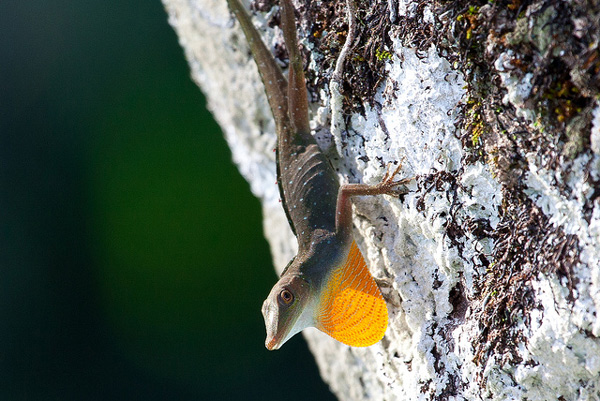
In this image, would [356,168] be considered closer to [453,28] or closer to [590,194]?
[453,28]

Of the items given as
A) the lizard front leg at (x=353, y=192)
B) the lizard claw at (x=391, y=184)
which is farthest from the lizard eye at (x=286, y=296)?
the lizard claw at (x=391, y=184)

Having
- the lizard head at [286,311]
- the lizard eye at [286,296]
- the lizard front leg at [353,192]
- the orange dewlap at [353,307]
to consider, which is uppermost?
the lizard front leg at [353,192]

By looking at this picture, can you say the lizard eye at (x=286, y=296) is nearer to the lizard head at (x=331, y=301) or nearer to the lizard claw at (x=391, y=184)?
the lizard head at (x=331, y=301)

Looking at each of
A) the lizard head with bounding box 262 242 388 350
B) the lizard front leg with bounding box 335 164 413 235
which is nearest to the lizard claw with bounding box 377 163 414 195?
the lizard front leg with bounding box 335 164 413 235

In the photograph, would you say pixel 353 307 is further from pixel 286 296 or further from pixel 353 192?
pixel 353 192

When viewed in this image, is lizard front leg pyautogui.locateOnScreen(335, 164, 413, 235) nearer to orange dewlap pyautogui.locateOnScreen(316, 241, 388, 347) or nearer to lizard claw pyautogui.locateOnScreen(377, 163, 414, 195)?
lizard claw pyautogui.locateOnScreen(377, 163, 414, 195)

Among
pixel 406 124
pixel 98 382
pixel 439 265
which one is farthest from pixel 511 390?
pixel 98 382

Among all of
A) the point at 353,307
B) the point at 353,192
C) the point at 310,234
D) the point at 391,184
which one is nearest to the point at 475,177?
the point at 391,184

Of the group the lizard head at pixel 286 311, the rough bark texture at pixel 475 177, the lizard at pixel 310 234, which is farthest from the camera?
the lizard at pixel 310 234
